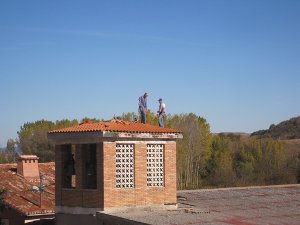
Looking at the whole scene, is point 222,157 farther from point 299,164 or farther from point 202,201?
point 202,201

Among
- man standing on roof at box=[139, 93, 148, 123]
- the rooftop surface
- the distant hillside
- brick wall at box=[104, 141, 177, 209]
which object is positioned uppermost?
the distant hillside

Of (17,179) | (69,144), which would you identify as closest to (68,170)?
(69,144)

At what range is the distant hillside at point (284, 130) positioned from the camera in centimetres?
10922

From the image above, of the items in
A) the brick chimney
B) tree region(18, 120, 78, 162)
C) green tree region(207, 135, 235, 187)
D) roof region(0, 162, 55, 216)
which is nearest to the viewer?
roof region(0, 162, 55, 216)

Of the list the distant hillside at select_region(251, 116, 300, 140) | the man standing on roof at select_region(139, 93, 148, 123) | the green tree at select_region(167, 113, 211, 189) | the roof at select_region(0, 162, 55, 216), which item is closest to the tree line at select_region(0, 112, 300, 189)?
the green tree at select_region(167, 113, 211, 189)

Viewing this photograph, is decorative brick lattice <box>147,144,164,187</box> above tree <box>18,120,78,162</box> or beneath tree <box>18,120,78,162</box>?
beneath

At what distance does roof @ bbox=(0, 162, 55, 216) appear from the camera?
22.1 meters

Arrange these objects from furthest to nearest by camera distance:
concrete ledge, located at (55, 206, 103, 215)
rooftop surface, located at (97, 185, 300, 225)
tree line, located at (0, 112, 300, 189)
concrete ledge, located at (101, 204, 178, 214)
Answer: tree line, located at (0, 112, 300, 189) → concrete ledge, located at (55, 206, 103, 215) → concrete ledge, located at (101, 204, 178, 214) → rooftop surface, located at (97, 185, 300, 225)

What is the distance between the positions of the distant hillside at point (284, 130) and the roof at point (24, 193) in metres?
83.0

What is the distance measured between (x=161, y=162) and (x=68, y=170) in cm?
329

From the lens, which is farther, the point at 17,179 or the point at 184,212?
the point at 17,179

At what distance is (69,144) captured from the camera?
60.1ft

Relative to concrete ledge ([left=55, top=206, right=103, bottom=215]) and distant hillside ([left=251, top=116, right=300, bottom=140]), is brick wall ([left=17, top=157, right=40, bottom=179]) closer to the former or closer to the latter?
concrete ledge ([left=55, top=206, right=103, bottom=215])

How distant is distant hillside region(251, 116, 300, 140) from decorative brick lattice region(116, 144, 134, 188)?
300ft
